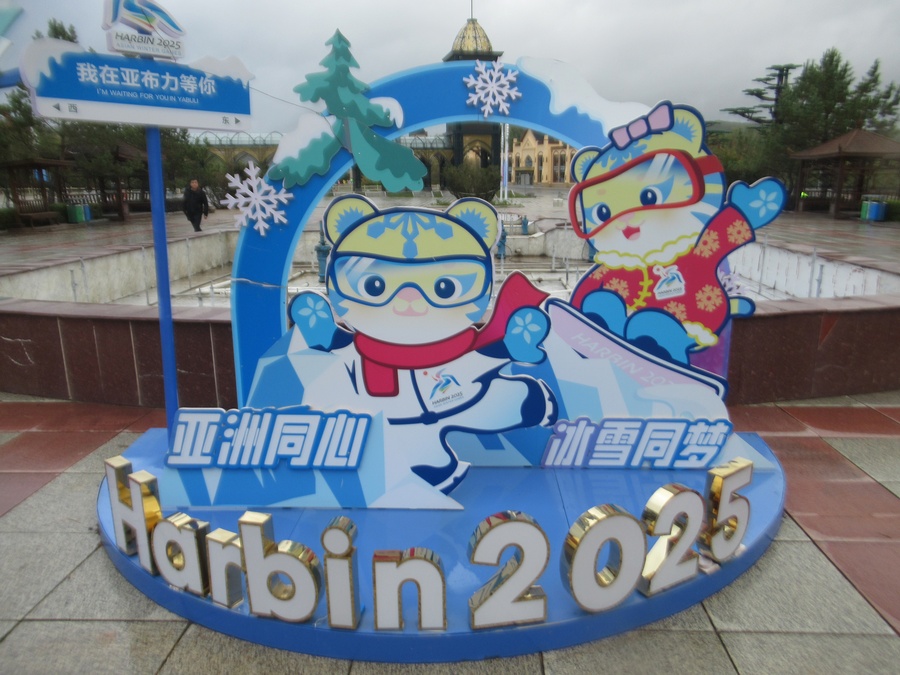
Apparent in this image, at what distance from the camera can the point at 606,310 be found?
4367mm

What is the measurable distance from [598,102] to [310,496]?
3.20 metres

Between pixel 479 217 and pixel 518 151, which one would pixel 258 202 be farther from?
pixel 518 151

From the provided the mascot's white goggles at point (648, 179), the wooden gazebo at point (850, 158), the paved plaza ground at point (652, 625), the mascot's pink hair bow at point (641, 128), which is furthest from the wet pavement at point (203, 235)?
the mascot's pink hair bow at point (641, 128)

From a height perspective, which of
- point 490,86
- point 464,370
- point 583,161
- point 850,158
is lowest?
point 464,370

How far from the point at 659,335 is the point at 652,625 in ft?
6.13

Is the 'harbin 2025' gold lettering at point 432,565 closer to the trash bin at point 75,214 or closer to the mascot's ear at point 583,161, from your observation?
the mascot's ear at point 583,161

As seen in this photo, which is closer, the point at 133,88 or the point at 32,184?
the point at 133,88

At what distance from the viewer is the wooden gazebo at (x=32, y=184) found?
22641 millimetres

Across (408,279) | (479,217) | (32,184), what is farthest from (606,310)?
(32,184)

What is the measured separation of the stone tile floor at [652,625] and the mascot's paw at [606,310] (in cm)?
164

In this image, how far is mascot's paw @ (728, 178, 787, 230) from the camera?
13.8 feet

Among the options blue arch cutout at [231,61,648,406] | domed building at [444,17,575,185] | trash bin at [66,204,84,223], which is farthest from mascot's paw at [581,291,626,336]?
trash bin at [66,204,84,223]

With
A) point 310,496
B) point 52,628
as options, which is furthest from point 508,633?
point 52,628

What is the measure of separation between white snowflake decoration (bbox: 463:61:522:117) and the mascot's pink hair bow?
2.29 ft
